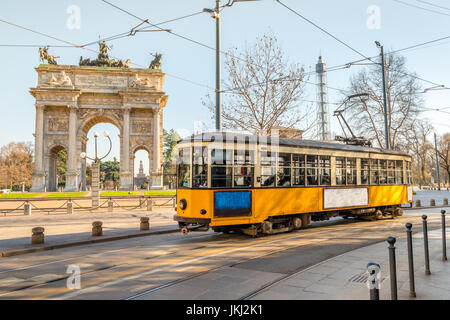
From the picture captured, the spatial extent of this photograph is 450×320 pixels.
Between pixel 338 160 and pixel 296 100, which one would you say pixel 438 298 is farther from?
pixel 296 100

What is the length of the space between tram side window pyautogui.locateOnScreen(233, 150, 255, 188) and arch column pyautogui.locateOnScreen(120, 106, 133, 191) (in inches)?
1468

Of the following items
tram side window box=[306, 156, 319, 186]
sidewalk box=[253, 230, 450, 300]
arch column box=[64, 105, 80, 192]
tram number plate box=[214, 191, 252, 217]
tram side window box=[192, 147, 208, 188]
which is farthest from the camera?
arch column box=[64, 105, 80, 192]

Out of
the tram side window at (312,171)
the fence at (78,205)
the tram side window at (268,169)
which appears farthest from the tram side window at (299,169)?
the fence at (78,205)

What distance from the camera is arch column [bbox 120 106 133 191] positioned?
147ft

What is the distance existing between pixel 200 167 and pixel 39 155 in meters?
41.7

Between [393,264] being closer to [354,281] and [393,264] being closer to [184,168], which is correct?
[354,281]

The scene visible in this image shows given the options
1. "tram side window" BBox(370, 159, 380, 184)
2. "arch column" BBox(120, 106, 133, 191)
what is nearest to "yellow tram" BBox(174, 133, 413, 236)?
"tram side window" BBox(370, 159, 380, 184)

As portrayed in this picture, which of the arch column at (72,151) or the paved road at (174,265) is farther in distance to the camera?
the arch column at (72,151)

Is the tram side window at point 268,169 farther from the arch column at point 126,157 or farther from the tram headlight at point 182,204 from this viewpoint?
the arch column at point 126,157

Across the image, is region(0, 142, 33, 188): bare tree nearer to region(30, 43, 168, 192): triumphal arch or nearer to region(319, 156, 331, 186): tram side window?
region(30, 43, 168, 192): triumphal arch

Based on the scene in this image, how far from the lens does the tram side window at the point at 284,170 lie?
10.7 m

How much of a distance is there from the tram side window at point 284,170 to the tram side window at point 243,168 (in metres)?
1.12

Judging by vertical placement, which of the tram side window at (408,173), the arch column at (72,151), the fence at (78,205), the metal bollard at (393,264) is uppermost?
the arch column at (72,151)
